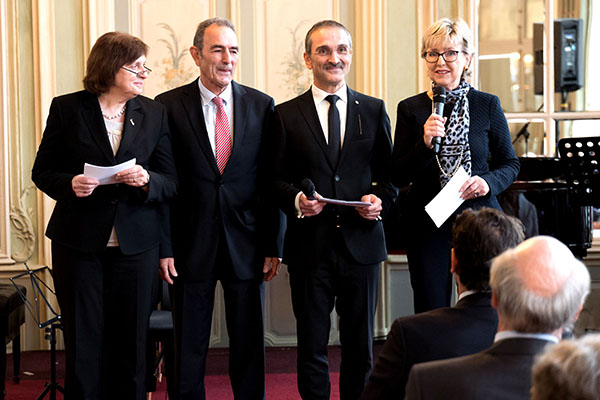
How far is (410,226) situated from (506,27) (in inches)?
110

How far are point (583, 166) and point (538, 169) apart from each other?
549 mm

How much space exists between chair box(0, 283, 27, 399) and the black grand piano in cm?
Answer: 269

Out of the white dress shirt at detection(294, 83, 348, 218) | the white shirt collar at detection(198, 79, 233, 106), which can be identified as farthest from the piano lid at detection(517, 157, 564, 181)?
the white shirt collar at detection(198, 79, 233, 106)

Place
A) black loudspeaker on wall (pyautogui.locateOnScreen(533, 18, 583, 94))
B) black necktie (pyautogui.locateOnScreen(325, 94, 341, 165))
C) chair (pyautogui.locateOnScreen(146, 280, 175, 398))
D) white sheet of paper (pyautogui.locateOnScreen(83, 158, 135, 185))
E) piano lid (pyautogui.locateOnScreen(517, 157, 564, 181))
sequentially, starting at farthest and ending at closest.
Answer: black loudspeaker on wall (pyautogui.locateOnScreen(533, 18, 583, 94))
piano lid (pyautogui.locateOnScreen(517, 157, 564, 181))
chair (pyautogui.locateOnScreen(146, 280, 175, 398))
black necktie (pyautogui.locateOnScreen(325, 94, 341, 165))
white sheet of paper (pyautogui.locateOnScreen(83, 158, 135, 185))

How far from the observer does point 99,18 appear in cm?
529

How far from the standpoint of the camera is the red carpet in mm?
4250

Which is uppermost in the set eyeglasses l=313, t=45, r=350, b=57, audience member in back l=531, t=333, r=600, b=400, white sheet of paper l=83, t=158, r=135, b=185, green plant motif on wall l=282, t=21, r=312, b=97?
green plant motif on wall l=282, t=21, r=312, b=97

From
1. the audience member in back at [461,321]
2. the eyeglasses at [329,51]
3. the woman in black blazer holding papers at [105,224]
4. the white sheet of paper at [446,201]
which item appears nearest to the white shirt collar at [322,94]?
the eyeglasses at [329,51]

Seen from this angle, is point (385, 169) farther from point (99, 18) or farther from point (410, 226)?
point (99, 18)

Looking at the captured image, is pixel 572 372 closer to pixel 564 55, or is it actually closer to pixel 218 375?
pixel 218 375

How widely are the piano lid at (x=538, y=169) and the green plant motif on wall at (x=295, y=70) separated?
1499mm

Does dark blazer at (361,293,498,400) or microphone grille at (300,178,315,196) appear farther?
microphone grille at (300,178,315,196)

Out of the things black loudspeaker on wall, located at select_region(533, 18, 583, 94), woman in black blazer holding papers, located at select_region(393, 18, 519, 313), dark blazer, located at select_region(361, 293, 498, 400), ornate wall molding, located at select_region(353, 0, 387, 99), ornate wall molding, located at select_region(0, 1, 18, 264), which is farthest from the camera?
black loudspeaker on wall, located at select_region(533, 18, 583, 94)

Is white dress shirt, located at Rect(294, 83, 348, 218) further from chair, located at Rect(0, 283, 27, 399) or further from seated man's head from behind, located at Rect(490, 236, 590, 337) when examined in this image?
chair, located at Rect(0, 283, 27, 399)
